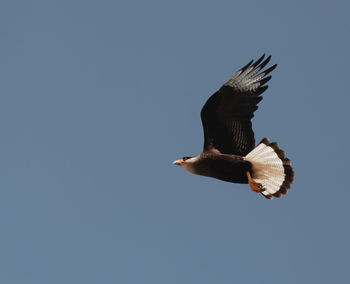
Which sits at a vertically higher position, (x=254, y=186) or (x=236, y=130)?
(x=236, y=130)

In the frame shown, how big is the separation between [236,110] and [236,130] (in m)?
0.33

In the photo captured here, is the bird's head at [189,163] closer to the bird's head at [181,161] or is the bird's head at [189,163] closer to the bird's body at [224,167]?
the bird's head at [181,161]

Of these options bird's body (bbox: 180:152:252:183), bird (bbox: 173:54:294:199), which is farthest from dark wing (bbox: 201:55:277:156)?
bird's body (bbox: 180:152:252:183)

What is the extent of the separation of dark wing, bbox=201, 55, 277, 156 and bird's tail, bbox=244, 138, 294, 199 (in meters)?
0.44

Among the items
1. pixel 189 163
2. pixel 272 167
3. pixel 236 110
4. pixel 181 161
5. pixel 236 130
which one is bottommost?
pixel 272 167

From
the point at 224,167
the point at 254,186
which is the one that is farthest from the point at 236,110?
A: the point at 254,186

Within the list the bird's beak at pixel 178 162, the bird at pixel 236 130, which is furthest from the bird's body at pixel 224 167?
the bird's beak at pixel 178 162

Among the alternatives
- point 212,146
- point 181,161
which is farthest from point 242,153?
point 181,161

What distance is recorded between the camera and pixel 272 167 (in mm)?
8656

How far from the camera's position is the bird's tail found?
8.61m

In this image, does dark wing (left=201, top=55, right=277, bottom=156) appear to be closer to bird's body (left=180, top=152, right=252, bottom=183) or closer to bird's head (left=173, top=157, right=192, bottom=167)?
bird's body (left=180, top=152, right=252, bottom=183)

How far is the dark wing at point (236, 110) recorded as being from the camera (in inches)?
357

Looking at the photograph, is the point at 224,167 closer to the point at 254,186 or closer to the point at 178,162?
the point at 254,186

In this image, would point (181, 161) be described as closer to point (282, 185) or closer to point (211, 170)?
point (211, 170)
